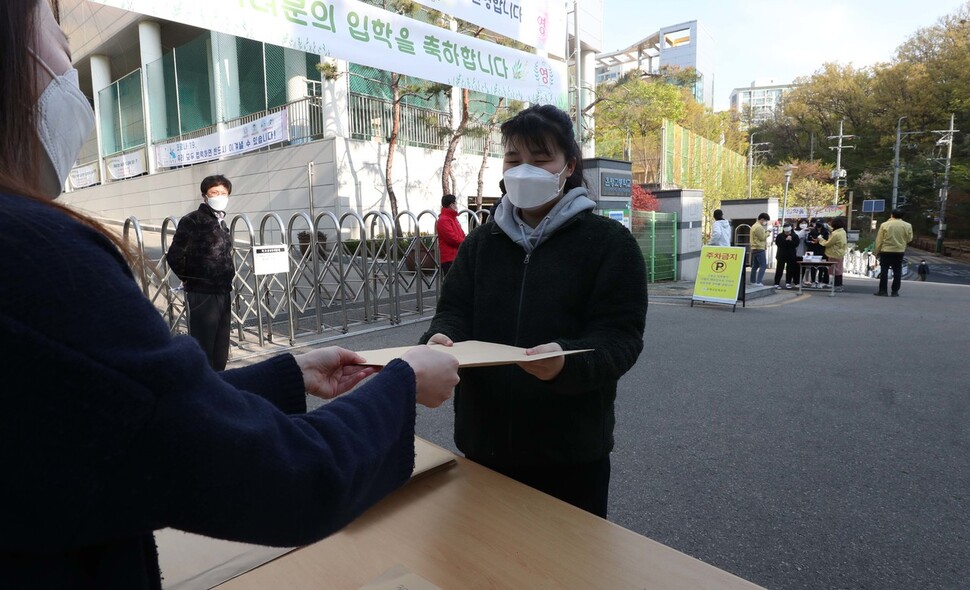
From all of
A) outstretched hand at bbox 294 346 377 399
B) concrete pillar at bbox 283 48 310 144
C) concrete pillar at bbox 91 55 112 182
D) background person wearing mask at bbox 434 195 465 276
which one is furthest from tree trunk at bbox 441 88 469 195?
outstretched hand at bbox 294 346 377 399

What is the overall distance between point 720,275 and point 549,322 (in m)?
8.75

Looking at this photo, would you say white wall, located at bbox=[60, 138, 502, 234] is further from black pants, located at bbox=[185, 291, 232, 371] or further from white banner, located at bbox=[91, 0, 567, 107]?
black pants, located at bbox=[185, 291, 232, 371]

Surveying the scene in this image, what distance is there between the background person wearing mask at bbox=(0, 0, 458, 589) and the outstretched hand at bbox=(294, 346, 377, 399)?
445 millimetres

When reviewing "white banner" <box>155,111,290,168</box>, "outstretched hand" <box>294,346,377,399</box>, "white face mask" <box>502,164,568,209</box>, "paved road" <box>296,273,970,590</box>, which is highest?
"white banner" <box>155,111,290,168</box>

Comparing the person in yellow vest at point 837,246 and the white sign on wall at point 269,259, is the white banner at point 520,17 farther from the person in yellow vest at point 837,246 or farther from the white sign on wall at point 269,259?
the person in yellow vest at point 837,246

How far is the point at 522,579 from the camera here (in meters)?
1.06

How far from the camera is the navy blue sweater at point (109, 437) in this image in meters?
0.49

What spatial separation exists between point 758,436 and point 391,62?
4.03 metres

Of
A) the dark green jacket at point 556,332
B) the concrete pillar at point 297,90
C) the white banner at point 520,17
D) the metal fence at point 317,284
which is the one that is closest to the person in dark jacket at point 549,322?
the dark green jacket at point 556,332

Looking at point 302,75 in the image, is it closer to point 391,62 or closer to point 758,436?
point 391,62

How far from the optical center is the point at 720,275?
9555 millimetres

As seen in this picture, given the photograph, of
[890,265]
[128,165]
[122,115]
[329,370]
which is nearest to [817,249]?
[890,265]

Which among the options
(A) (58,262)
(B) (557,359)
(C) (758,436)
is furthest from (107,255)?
(C) (758,436)

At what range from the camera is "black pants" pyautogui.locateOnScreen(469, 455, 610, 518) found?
66.6 inches
